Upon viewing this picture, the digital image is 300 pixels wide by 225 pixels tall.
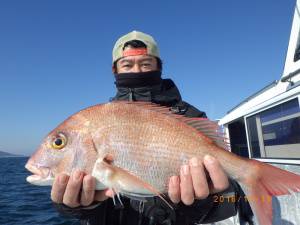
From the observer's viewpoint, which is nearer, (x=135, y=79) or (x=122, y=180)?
(x=122, y=180)

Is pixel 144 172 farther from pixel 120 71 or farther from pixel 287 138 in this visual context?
pixel 287 138

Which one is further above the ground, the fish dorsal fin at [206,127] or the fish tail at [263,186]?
the fish dorsal fin at [206,127]

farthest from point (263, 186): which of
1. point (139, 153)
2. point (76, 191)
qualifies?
point (76, 191)

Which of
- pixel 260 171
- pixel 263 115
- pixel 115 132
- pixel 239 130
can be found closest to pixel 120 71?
pixel 115 132

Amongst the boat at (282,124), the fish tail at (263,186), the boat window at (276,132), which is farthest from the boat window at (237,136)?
the fish tail at (263,186)

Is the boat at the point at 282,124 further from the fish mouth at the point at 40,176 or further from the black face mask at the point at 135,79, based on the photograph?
the fish mouth at the point at 40,176

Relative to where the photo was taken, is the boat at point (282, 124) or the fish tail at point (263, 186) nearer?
the fish tail at point (263, 186)

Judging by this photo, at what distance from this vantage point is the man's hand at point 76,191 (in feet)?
7.79

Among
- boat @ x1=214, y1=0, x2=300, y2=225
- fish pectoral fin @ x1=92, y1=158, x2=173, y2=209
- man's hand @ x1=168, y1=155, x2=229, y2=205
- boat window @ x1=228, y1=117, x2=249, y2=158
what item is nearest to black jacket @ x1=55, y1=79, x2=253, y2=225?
man's hand @ x1=168, y1=155, x2=229, y2=205

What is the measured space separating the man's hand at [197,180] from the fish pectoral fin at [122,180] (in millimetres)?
237

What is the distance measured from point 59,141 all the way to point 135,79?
121 centimetres

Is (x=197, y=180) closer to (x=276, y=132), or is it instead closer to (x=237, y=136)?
(x=276, y=132)

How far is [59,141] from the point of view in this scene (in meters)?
2.52

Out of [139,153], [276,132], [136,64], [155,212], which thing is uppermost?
[136,64]
